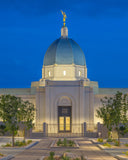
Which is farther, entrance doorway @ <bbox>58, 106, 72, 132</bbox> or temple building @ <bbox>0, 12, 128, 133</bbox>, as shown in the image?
entrance doorway @ <bbox>58, 106, 72, 132</bbox>

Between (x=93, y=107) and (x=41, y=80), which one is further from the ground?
(x=41, y=80)

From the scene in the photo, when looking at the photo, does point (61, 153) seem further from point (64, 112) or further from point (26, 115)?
point (64, 112)

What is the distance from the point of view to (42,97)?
45.0m

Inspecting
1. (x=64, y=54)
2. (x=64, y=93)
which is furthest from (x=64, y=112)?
(x=64, y=54)

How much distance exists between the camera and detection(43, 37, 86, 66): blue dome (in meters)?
46.3

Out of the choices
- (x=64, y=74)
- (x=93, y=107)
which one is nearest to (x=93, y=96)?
(x=93, y=107)

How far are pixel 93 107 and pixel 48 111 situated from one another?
623 cm

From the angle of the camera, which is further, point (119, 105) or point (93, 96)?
point (93, 96)

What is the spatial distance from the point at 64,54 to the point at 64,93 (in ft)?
19.6

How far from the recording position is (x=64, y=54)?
46.5 meters

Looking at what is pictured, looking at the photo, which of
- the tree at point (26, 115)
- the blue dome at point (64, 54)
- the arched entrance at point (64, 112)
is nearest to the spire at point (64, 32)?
the blue dome at point (64, 54)

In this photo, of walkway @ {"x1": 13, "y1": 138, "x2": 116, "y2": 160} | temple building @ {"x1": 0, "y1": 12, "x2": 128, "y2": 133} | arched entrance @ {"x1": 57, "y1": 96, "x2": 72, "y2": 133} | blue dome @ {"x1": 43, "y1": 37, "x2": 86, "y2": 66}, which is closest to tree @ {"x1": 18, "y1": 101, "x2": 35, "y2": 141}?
walkway @ {"x1": 13, "y1": 138, "x2": 116, "y2": 160}

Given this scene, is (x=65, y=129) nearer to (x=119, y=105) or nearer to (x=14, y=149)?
(x=119, y=105)

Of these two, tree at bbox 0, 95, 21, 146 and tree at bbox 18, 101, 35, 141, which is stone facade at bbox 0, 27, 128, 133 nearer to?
tree at bbox 18, 101, 35, 141
